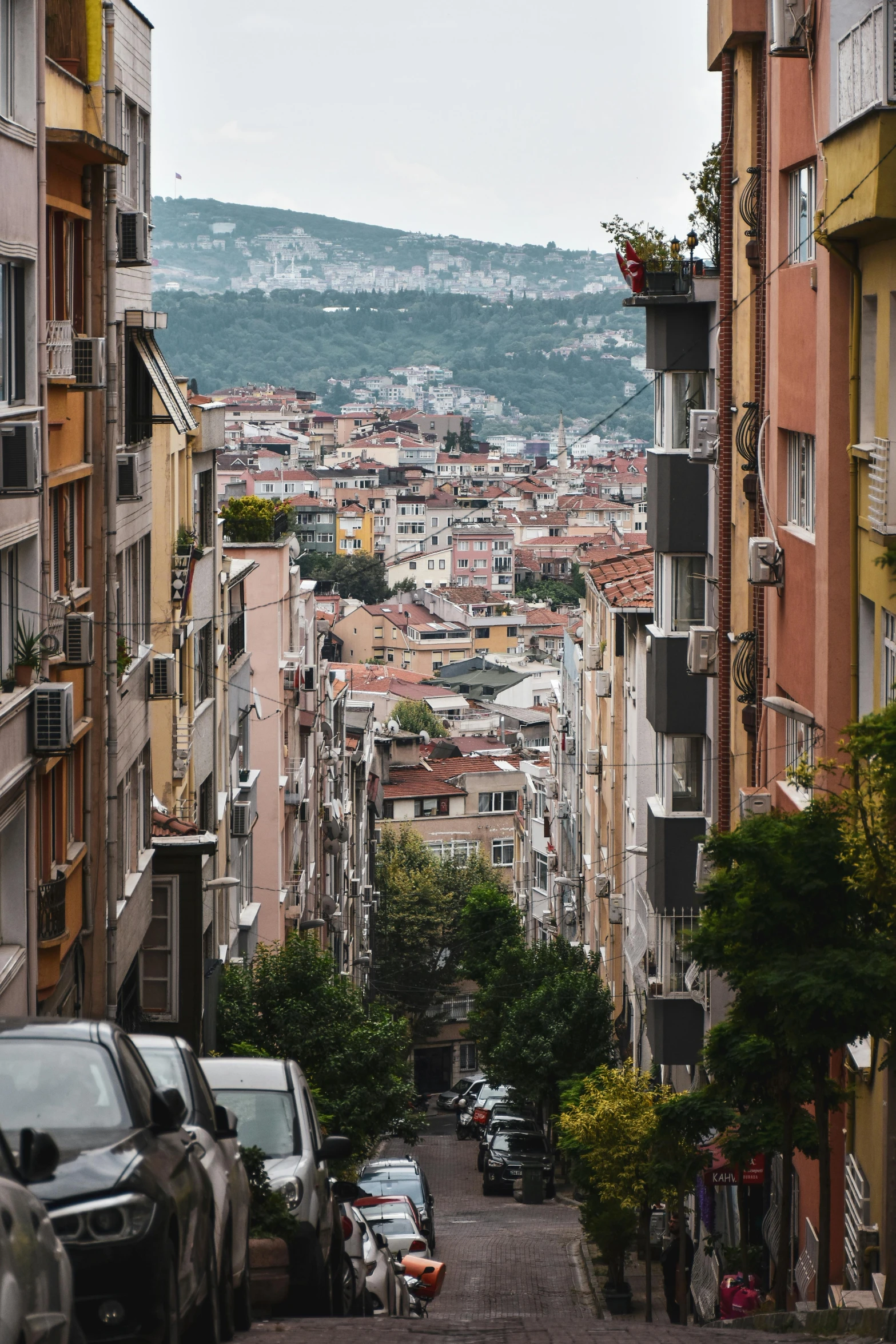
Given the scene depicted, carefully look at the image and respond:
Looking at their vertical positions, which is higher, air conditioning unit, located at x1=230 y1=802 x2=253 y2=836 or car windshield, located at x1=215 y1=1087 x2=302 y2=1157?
car windshield, located at x1=215 y1=1087 x2=302 y2=1157

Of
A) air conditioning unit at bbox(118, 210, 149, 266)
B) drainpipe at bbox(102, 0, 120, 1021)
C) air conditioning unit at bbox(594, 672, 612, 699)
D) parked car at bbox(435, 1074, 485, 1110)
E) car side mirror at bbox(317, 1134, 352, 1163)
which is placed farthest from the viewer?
parked car at bbox(435, 1074, 485, 1110)

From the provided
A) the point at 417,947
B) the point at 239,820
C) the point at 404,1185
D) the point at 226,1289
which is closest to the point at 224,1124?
the point at 226,1289

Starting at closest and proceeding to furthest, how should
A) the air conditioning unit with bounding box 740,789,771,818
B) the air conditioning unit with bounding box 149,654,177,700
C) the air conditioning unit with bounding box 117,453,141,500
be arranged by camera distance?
the air conditioning unit with bounding box 740,789,771,818 < the air conditioning unit with bounding box 117,453,141,500 < the air conditioning unit with bounding box 149,654,177,700

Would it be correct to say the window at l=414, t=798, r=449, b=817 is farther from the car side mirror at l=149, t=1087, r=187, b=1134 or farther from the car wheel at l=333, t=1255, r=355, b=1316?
the car side mirror at l=149, t=1087, r=187, b=1134

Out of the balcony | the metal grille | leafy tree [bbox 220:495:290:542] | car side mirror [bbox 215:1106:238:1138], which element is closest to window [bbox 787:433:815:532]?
the metal grille

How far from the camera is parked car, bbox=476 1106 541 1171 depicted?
47812mm

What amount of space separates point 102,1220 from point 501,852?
8524 cm

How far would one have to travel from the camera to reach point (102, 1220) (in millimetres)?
6820

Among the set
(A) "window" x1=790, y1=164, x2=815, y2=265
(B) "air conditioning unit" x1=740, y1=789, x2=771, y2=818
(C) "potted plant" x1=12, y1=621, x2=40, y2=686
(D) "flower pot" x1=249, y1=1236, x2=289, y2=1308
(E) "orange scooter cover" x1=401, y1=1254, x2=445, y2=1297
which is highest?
(A) "window" x1=790, y1=164, x2=815, y2=265

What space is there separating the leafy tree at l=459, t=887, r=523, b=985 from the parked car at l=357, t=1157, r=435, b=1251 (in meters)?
26.8

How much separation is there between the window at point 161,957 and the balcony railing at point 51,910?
6.75 m

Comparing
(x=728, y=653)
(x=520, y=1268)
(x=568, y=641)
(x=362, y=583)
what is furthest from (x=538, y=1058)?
(x=362, y=583)

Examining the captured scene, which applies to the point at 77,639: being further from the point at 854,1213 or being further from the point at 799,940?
the point at 799,940

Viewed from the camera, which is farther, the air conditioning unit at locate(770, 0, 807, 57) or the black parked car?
the air conditioning unit at locate(770, 0, 807, 57)
